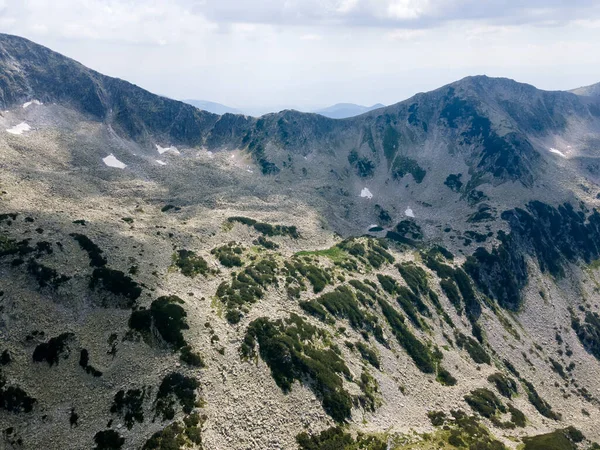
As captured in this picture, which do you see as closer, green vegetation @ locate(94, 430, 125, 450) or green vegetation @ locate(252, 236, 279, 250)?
green vegetation @ locate(94, 430, 125, 450)

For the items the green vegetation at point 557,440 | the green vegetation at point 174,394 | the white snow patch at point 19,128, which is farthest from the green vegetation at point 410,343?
the white snow patch at point 19,128

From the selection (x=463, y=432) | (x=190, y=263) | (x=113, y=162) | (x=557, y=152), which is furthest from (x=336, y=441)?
(x=557, y=152)

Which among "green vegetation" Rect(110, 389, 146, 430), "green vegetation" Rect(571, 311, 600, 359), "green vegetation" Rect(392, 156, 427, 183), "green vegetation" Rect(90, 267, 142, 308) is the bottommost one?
"green vegetation" Rect(571, 311, 600, 359)

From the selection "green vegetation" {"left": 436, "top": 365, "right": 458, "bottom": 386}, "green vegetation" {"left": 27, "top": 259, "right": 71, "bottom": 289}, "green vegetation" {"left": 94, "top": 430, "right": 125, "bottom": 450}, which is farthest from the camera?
"green vegetation" {"left": 436, "top": 365, "right": 458, "bottom": 386}

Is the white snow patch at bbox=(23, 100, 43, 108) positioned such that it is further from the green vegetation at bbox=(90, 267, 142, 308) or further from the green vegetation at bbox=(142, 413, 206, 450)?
the green vegetation at bbox=(142, 413, 206, 450)

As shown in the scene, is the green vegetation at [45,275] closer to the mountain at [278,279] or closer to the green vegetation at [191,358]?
the mountain at [278,279]

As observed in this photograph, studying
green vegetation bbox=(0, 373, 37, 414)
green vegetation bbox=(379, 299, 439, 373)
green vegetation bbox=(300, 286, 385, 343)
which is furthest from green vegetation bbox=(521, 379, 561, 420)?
green vegetation bbox=(0, 373, 37, 414)

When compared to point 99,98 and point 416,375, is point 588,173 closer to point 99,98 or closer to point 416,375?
point 416,375

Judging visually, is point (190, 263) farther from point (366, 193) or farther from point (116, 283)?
point (366, 193)
